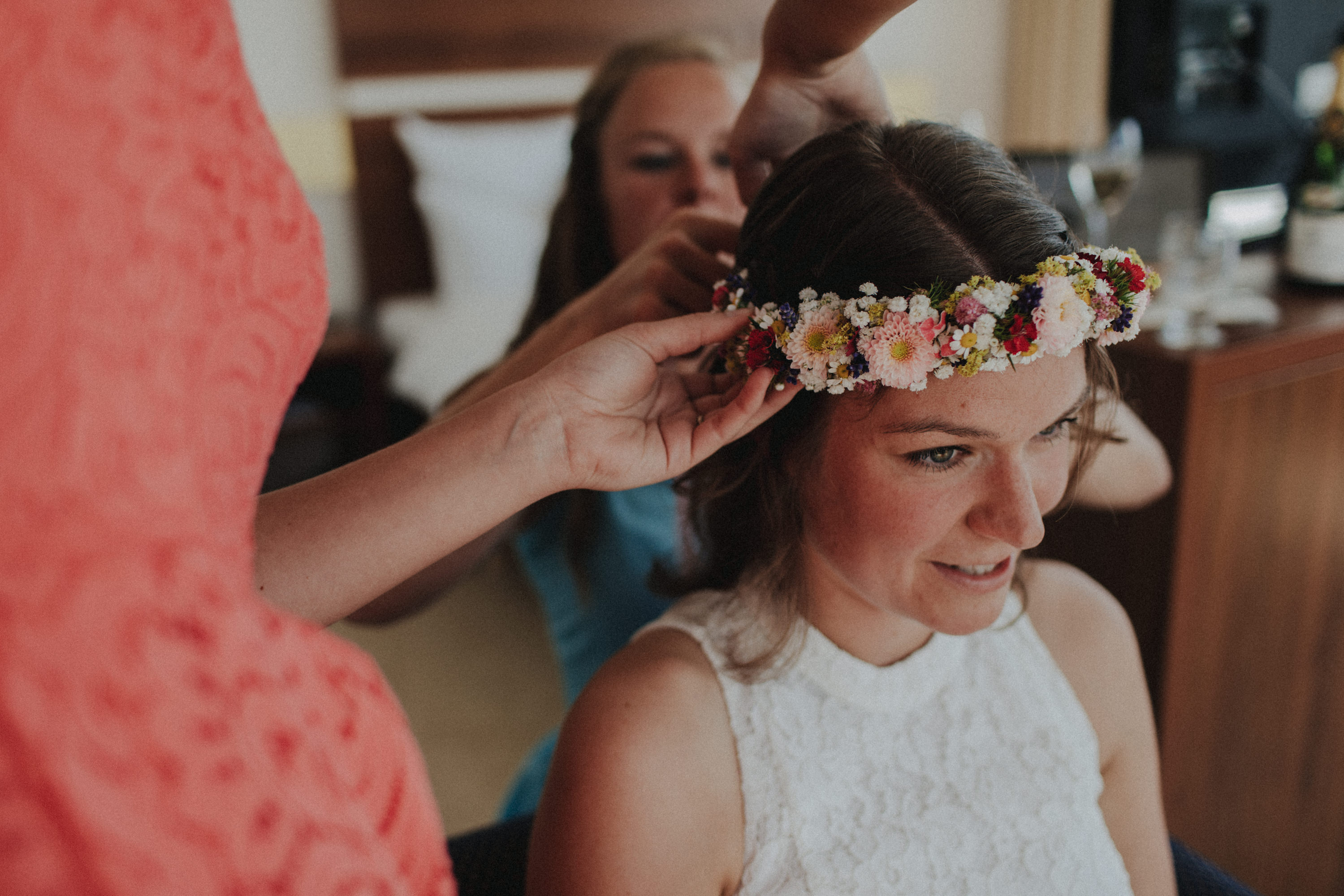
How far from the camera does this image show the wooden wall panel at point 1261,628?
1.59 m

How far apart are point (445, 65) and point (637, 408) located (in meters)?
3.61

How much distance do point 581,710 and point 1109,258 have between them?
688 millimetres

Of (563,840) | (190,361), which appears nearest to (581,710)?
(563,840)

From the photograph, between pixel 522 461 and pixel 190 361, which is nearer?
pixel 190 361

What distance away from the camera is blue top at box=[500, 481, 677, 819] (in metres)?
1.60

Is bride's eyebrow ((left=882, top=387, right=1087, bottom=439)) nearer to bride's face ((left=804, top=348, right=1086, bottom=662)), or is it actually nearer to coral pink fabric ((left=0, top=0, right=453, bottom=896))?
bride's face ((left=804, top=348, right=1086, bottom=662))

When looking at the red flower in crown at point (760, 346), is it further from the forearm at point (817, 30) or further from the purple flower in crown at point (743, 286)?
the forearm at point (817, 30)

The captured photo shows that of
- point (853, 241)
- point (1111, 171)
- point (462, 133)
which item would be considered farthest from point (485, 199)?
point (853, 241)

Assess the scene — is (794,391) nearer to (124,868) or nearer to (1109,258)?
(1109,258)

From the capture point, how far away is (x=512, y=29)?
4.04 meters

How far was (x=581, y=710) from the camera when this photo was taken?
96 cm

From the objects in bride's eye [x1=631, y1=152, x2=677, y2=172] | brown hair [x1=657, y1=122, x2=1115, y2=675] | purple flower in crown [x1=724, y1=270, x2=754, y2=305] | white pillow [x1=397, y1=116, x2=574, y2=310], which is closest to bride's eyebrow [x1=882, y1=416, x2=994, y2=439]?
brown hair [x1=657, y1=122, x2=1115, y2=675]

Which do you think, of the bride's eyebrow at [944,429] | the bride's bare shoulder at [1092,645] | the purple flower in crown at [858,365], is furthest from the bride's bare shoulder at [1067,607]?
the purple flower in crown at [858,365]

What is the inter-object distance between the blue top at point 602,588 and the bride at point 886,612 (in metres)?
0.44
